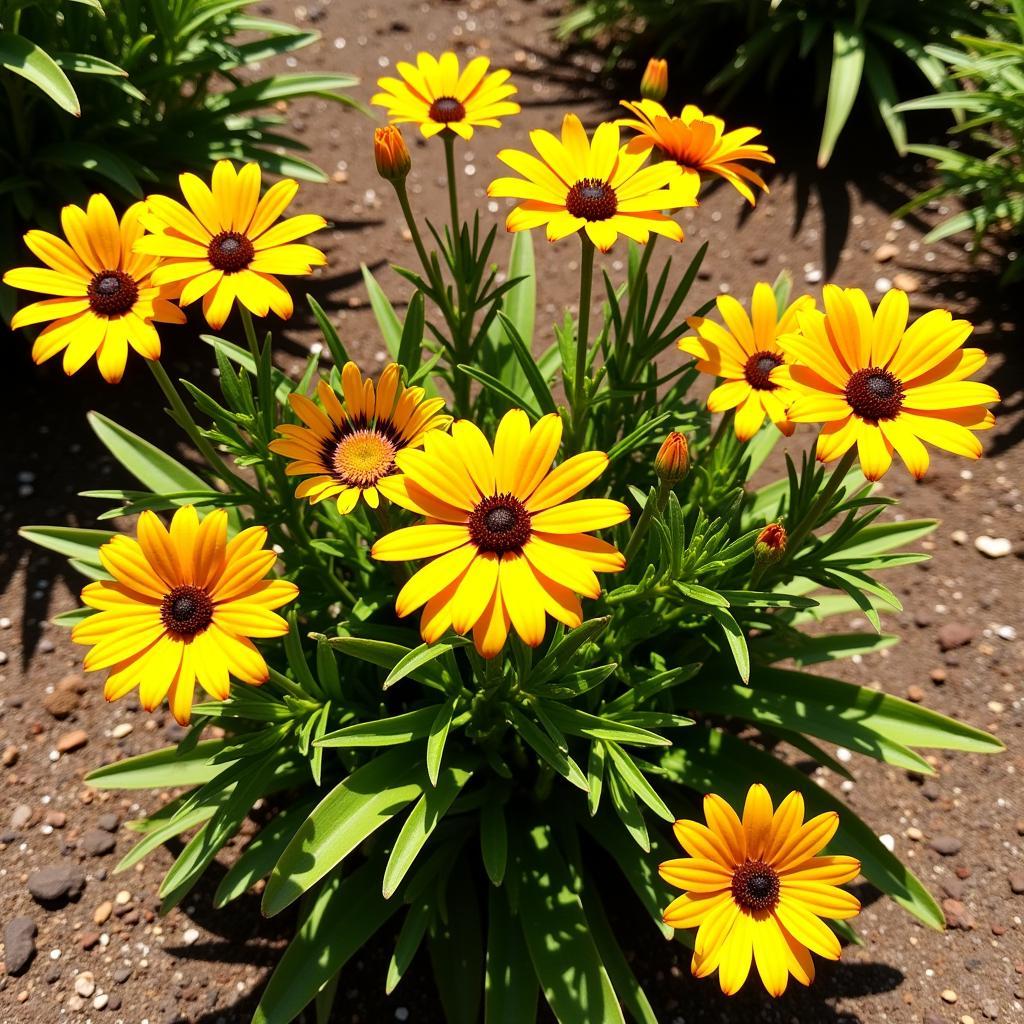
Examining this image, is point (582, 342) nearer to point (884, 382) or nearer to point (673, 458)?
point (673, 458)

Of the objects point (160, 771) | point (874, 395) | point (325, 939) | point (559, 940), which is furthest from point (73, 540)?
point (874, 395)

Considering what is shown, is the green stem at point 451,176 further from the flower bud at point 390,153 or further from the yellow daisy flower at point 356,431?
the yellow daisy flower at point 356,431

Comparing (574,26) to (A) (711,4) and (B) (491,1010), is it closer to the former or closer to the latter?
(A) (711,4)

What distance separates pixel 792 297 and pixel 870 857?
7.43 feet

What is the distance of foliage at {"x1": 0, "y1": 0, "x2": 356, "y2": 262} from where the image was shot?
2873 mm

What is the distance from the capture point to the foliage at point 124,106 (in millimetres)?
2873

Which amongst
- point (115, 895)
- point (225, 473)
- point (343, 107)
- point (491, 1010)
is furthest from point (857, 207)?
point (115, 895)

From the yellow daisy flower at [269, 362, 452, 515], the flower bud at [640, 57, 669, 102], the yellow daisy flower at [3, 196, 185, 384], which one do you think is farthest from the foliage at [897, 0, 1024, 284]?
the yellow daisy flower at [3, 196, 185, 384]

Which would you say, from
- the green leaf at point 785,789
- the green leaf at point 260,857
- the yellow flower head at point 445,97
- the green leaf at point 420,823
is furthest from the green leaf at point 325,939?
the yellow flower head at point 445,97

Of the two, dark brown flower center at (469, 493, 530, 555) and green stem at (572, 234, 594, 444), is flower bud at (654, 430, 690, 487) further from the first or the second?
green stem at (572, 234, 594, 444)

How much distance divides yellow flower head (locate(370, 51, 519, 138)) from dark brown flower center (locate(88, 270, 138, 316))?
63cm

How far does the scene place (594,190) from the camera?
5.44ft

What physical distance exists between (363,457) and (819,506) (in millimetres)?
815

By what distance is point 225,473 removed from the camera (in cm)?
194
